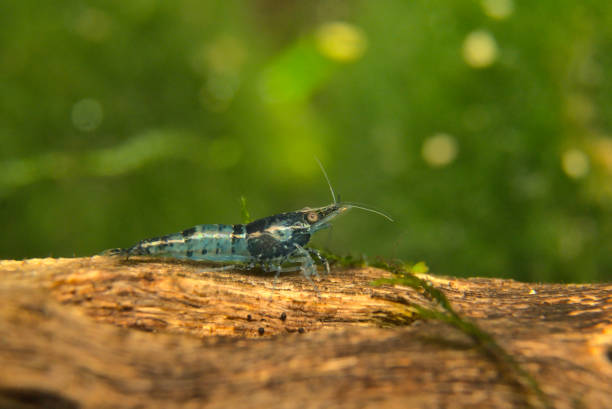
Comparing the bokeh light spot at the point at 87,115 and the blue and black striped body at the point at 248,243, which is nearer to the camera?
the blue and black striped body at the point at 248,243

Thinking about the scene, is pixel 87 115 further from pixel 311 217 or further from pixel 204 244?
pixel 311 217

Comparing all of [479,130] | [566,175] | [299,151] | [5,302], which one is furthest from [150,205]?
[566,175]

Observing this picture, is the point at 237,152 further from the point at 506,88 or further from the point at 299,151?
the point at 506,88

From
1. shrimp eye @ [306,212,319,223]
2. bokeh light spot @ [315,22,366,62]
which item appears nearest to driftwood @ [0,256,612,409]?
shrimp eye @ [306,212,319,223]

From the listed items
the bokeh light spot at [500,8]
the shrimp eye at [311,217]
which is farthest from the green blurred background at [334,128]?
the shrimp eye at [311,217]

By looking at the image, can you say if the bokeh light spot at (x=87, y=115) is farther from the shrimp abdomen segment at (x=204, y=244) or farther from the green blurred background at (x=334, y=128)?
the shrimp abdomen segment at (x=204, y=244)

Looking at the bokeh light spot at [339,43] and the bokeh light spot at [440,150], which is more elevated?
the bokeh light spot at [339,43]
